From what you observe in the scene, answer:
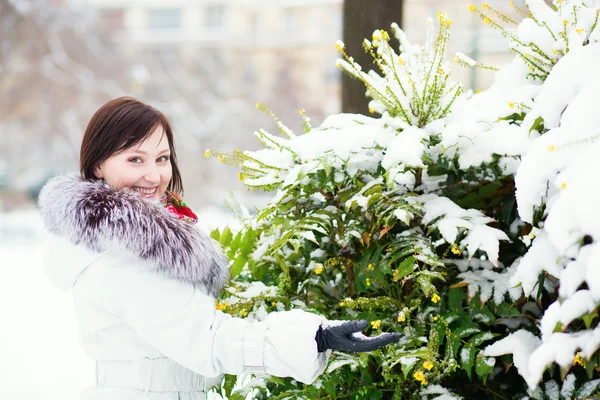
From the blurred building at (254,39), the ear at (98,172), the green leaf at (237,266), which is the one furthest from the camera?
the blurred building at (254,39)

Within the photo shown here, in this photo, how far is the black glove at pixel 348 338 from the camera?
151 cm

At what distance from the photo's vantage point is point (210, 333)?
161cm

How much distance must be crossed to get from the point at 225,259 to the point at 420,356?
59 centimetres

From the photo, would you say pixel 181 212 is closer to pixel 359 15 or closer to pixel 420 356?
pixel 420 356

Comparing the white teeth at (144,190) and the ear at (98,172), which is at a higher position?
the ear at (98,172)

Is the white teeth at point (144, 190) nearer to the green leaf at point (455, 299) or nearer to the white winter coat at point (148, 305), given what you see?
the white winter coat at point (148, 305)

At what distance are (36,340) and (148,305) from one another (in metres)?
5.20

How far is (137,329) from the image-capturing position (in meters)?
1.62

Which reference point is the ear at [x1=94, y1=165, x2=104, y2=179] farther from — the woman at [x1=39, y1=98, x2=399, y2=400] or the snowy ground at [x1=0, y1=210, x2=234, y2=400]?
the snowy ground at [x1=0, y1=210, x2=234, y2=400]

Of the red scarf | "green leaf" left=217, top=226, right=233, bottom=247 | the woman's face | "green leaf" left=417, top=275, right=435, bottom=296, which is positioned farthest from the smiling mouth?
"green leaf" left=417, top=275, right=435, bottom=296

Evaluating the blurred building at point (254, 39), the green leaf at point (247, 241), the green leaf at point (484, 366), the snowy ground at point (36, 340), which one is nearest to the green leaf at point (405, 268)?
the green leaf at point (484, 366)

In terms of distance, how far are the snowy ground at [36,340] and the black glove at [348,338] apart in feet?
8.12

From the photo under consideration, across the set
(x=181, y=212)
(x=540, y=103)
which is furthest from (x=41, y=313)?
(x=540, y=103)

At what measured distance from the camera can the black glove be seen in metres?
1.51
